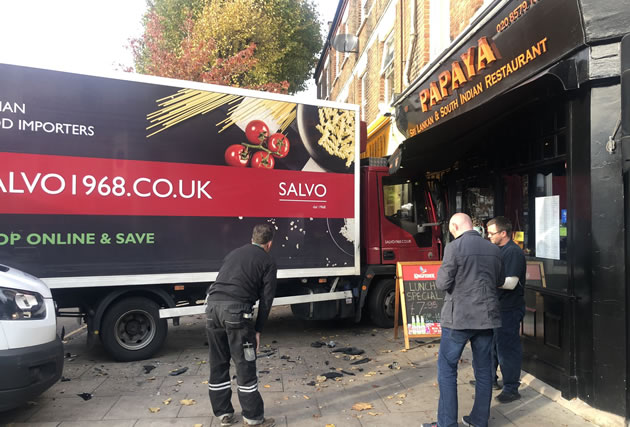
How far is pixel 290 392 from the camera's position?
4430mm

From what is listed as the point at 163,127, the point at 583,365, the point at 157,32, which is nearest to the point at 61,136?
the point at 163,127

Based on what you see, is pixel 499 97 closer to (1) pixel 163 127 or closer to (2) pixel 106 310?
(1) pixel 163 127

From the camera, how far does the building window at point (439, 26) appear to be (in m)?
7.88

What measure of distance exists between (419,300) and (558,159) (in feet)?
8.16

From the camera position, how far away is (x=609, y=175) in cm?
365

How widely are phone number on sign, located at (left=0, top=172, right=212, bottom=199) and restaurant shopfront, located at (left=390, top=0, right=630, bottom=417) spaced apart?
2.85 m

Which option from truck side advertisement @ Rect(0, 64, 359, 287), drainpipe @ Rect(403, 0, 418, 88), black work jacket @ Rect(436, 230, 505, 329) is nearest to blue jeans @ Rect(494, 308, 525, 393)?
black work jacket @ Rect(436, 230, 505, 329)

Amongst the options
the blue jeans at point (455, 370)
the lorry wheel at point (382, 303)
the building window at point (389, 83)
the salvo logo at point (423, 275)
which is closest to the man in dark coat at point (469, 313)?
the blue jeans at point (455, 370)

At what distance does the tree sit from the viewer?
14.5m

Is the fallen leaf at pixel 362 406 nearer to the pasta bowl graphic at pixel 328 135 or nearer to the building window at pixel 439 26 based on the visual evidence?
the pasta bowl graphic at pixel 328 135

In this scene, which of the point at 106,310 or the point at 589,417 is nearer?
the point at 589,417

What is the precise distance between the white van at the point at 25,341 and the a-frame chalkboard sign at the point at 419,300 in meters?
3.99

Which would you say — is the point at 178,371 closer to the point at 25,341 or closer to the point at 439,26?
the point at 25,341

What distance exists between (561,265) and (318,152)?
3.31 meters
